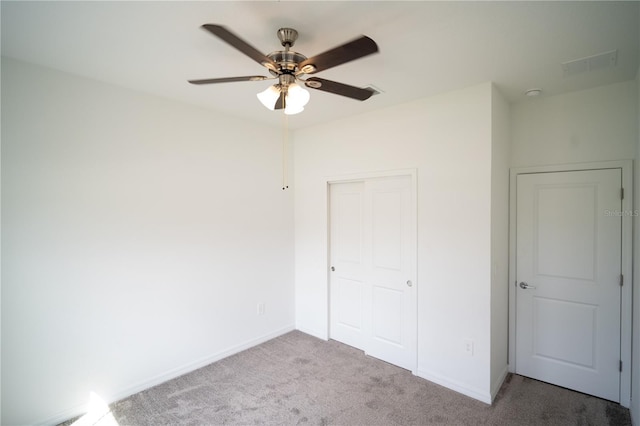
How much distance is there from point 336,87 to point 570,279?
282 centimetres

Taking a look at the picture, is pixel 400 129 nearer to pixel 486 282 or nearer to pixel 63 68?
pixel 486 282

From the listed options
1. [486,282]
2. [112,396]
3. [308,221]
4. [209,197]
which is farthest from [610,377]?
[112,396]

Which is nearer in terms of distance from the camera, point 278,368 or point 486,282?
point 486,282

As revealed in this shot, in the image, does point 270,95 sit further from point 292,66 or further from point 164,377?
point 164,377

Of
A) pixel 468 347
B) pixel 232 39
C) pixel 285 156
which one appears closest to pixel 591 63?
pixel 468 347

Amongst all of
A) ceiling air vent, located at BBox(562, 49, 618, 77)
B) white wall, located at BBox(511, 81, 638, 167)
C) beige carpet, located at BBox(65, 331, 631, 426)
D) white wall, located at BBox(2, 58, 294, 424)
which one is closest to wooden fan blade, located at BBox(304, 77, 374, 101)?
ceiling air vent, located at BBox(562, 49, 618, 77)

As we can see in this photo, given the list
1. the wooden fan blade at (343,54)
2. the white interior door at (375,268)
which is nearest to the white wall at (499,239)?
the white interior door at (375,268)

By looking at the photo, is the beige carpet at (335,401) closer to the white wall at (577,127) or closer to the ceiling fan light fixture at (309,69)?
the white wall at (577,127)

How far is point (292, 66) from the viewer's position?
5.82 ft

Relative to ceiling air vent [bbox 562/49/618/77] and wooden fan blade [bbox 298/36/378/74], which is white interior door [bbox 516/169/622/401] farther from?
wooden fan blade [bbox 298/36/378/74]

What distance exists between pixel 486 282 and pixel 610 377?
1.38 meters

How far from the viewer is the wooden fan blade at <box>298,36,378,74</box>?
1.40 metres

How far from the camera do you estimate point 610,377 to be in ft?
8.93

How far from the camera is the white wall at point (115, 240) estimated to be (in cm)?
229
